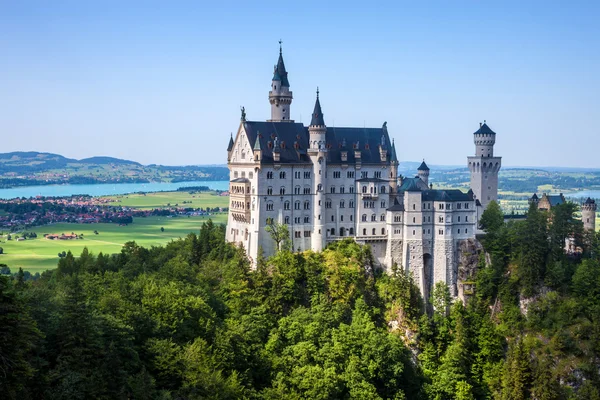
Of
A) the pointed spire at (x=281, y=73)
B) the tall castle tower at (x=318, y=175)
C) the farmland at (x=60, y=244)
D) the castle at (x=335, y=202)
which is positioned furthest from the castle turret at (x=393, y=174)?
the farmland at (x=60, y=244)

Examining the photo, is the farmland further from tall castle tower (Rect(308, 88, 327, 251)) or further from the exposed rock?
the exposed rock

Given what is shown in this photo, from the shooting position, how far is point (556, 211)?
10250 cm

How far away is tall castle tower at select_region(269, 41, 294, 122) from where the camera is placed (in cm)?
10475

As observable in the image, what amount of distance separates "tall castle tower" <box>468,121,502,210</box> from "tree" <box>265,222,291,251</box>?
35.2m

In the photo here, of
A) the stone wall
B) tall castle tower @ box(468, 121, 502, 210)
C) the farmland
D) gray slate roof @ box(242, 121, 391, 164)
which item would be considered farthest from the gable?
the farmland

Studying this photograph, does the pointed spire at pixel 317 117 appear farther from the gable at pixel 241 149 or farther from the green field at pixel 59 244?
the green field at pixel 59 244

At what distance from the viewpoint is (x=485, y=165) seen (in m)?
116

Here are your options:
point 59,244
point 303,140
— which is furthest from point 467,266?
Answer: point 59,244

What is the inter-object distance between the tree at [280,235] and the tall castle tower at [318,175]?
14.8 ft

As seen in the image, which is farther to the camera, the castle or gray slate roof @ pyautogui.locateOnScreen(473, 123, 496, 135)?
gray slate roof @ pyautogui.locateOnScreen(473, 123, 496, 135)

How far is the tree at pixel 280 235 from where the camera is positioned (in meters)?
95.9

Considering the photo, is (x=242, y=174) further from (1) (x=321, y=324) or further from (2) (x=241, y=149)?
(1) (x=321, y=324)

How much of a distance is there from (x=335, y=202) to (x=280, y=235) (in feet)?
31.5

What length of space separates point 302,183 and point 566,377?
1562 inches
